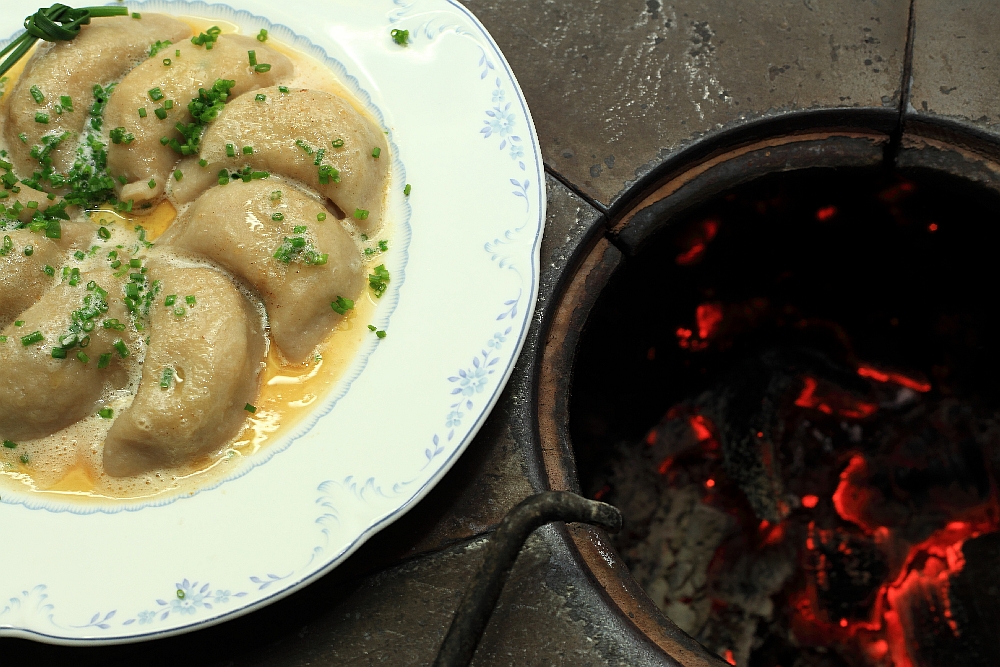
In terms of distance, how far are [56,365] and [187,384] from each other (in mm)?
337

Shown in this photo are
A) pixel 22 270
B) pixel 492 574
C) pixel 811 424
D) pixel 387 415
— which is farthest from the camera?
pixel 811 424

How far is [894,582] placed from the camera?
283cm

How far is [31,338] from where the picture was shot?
1921 millimetres

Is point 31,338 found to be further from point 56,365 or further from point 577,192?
point 577,192

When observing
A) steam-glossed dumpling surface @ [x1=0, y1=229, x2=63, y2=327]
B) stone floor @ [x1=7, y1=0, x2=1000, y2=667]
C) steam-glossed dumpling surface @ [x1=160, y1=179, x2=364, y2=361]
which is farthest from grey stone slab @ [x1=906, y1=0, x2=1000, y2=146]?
steam-glossed dumpling surface @ [x1=0, y1=229, x2=63, y2=327]

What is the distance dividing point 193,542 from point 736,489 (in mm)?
1998

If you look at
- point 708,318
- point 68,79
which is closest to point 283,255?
point 68,79

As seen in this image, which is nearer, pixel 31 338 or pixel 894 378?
pixel 31 338

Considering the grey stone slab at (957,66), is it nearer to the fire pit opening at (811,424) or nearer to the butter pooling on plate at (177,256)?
the fire pit opening at (811,424)

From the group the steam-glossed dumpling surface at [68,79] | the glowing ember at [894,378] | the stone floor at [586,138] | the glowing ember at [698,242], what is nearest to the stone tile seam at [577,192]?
the stone floor at [586,138]

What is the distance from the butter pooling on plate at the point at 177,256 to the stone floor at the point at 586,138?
0.44 meters

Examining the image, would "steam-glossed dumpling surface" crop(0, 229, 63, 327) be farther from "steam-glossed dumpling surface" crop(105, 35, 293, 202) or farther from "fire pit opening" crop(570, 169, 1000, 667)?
"fire pit opening" crop(570, 169, 1000, 667)

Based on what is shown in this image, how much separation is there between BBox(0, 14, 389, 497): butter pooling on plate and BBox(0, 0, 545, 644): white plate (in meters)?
0.09

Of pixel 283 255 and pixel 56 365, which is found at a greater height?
pixel 283 255
